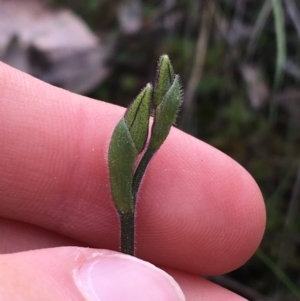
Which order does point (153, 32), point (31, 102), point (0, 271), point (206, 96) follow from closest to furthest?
point (0, 271)
point (31, 102)
point (206, 96)
point (153, 32)

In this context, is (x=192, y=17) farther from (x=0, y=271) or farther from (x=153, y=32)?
(x=0, y=271)

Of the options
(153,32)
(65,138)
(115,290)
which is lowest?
(115,290)

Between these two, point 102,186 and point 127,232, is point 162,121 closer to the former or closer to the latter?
point 127,232

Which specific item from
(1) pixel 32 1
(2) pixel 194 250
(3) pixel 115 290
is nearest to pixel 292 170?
(2) pixel 194 250

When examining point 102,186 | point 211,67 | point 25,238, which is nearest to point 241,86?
point 211,67

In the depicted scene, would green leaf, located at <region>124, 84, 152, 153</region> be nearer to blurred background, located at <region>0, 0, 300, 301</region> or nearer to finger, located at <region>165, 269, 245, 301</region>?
finger, located at <region>165, 269, 245, 301</region>
